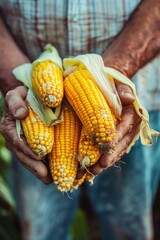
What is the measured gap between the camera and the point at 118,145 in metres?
1.18

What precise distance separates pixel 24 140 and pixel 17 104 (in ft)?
0.28

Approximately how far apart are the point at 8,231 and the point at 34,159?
3.23ft

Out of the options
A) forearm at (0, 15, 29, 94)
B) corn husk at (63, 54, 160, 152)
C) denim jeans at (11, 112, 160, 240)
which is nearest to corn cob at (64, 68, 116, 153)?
corn husk at (63, 54, 160, 152)

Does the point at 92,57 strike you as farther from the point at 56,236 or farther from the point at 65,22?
the point at 56,236

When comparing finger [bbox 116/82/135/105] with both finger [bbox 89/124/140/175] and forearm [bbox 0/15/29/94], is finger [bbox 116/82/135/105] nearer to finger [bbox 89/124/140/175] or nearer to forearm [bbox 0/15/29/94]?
finger [bbox 89/124/140/175]

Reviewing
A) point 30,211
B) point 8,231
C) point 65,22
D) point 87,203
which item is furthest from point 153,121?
point 87,203

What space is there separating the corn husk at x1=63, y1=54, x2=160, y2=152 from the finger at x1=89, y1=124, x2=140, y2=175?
2cm

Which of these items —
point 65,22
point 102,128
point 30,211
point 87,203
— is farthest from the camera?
point 87,203

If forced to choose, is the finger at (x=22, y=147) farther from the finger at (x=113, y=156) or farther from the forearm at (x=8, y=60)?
the forearm at (x=8, y=60)

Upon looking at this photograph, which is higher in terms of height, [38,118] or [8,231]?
[38,118]

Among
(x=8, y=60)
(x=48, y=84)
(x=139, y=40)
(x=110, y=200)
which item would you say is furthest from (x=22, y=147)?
(x=110, y=200)

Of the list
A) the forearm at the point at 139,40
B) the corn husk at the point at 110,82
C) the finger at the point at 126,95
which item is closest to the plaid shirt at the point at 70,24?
the forearm at the point at 139,40

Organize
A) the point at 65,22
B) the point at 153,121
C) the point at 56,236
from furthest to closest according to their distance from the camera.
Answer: the point at 56,236 < the point at 153,121 < the point at 65,22

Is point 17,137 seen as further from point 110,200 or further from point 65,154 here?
point 110,200
